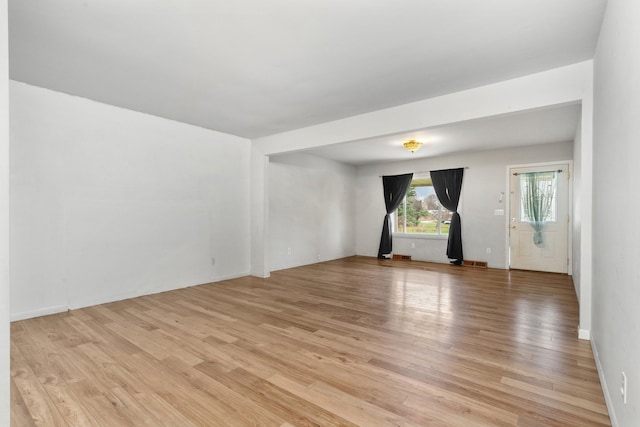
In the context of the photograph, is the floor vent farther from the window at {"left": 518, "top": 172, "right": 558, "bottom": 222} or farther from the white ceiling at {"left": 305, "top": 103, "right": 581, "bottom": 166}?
the white ceiling at {"left": 305, "top": 103, "right": 581, "bottom": 166}

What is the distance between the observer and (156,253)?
4.59 m

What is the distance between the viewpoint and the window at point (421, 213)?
7652 mm

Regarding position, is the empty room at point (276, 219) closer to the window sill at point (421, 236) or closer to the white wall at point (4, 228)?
the white wall at point (4, 228)

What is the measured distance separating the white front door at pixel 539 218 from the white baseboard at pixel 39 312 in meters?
7.63

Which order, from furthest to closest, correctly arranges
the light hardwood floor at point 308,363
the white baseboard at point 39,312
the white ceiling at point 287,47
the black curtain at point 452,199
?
the black curtain at point 452,199
the white baseboard at point 39,312
the white ceiling at point 287,47
the light hardwood floor at point 308,363

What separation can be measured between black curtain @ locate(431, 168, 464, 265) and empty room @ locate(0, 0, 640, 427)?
85 centimetres

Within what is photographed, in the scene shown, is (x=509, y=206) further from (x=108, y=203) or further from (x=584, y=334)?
(x=108, y=203)

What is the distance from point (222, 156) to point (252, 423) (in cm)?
449

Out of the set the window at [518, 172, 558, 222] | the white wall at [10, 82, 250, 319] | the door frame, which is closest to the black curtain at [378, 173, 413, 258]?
the door frame

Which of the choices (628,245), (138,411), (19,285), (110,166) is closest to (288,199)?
(110,166)

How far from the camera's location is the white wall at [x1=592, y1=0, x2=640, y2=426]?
1.39m

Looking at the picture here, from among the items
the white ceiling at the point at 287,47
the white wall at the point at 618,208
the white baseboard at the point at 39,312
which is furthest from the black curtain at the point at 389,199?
the white baseboard at the point at 39,312

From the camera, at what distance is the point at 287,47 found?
2.64m

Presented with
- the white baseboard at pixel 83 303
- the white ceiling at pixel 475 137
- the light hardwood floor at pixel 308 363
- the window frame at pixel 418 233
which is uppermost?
the white ceiling at pixel 475 137
